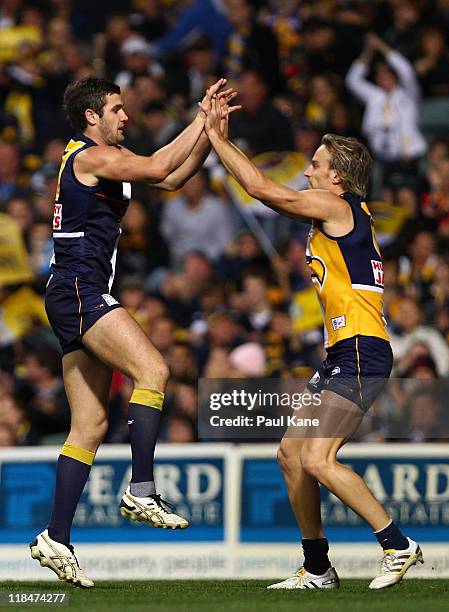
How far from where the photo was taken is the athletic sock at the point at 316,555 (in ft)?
24.3

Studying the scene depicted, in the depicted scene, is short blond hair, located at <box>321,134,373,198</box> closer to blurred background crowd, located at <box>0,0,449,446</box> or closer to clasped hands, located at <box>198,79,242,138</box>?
clasped hands, located at <box>198,79,242,138</box>

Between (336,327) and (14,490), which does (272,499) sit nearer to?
(14,490)

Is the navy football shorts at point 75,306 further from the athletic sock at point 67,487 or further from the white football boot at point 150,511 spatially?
the white football boot at point 150,511

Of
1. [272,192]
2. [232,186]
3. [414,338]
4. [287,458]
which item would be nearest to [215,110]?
[272,192]

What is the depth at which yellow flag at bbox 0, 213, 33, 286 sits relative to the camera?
12.9m

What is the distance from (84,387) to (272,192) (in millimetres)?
1500

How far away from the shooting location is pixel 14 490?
9.80 m

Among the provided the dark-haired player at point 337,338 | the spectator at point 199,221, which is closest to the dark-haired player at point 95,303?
the dark-haired player at point 337,338

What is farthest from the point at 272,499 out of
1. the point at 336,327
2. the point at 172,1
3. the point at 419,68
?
the point at 172,1

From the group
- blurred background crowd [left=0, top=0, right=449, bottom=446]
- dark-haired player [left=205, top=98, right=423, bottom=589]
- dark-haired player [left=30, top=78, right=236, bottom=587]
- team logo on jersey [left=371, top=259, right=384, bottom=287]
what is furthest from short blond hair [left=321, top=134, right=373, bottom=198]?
blurred background crowd [left=0, top=0, right=449, bottom=446]

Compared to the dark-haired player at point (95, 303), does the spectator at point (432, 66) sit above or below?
above

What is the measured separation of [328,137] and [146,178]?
1145 millimetres

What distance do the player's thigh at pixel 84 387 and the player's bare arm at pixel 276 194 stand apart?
1.30 m

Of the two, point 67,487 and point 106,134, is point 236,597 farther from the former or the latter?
point 106,134
